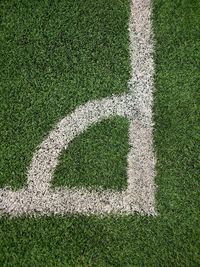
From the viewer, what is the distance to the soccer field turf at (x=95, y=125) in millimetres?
3658

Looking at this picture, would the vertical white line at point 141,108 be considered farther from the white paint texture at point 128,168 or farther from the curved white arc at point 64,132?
the curved white arc at point 64,132

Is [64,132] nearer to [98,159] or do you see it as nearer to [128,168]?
[98,159]

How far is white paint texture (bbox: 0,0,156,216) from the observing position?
3.74m

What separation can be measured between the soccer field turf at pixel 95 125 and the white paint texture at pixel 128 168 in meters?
0.05

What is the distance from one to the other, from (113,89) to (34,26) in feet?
2.93

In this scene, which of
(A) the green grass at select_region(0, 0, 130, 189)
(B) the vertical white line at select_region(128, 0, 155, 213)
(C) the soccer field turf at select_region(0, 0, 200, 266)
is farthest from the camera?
(A) the green grass at select_region(0, 0, 130, 189)

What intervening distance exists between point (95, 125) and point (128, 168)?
17.4 inches

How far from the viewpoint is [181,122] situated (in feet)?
12.8

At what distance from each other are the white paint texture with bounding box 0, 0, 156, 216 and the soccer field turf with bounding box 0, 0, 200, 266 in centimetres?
5

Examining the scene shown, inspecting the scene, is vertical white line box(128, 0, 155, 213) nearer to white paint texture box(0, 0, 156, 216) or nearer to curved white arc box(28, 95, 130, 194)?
white paint texture box(0, 0, 156, 216)

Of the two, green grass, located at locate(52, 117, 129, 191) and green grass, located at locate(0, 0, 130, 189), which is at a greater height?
green grass, located at locate(0, 0, 130, 189)

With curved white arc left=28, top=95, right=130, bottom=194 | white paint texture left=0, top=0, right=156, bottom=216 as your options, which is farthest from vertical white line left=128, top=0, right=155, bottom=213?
curved white arc left=28, top=95, right=130, bottom=194

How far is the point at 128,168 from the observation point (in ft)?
12.5

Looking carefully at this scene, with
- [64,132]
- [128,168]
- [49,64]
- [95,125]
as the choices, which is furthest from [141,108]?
[49,64]
